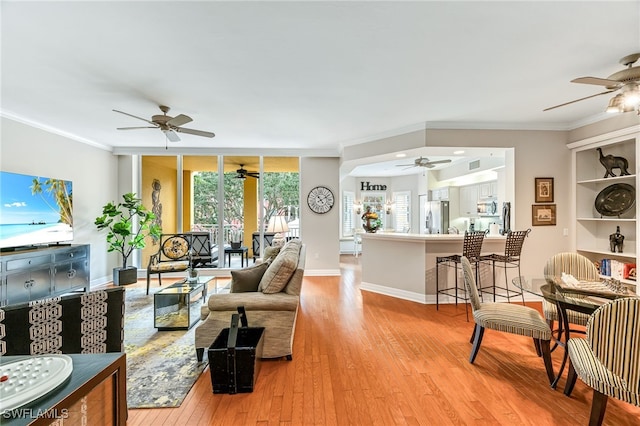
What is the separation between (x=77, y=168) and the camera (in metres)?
5.16

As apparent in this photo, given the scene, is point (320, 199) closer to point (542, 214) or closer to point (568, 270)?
point (542, 214)

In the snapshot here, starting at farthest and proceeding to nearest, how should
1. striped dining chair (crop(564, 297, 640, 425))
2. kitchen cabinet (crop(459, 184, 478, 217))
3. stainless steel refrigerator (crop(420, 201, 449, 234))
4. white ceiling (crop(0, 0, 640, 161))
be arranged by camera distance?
stainless steel refrigerator (crop(420, 201, 449, 234))
kitchen cabinet (crop(459, 184, 478, 217))
white ceiling (crop(0, 0, 640, 161))
striped dining chair (crop(564, 297, 640, 425))

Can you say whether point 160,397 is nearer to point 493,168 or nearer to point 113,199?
point 113,199

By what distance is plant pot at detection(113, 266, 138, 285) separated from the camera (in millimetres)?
5496

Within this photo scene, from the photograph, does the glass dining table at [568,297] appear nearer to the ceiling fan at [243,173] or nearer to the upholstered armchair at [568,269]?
the upholstered armchair at [568,269]

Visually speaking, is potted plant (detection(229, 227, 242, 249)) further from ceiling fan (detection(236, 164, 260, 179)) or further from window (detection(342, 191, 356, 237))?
window (detection(342, 191, 356, 237))

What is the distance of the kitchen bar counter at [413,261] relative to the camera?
4.46m

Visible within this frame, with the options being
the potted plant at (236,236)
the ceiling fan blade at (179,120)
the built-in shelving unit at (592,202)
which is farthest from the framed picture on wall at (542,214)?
the potted plant at (236,236)

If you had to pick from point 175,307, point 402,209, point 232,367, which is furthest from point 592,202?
point 175,307

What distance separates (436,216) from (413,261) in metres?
3.98

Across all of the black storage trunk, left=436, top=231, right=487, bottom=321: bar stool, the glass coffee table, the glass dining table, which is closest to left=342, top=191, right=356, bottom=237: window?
left=436, top=231, right=487, bottom=321: bar stool

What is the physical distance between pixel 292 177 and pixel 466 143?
362cm

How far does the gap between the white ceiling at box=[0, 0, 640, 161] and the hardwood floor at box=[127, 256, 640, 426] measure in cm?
270

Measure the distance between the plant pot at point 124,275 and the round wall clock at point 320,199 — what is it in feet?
12.2
